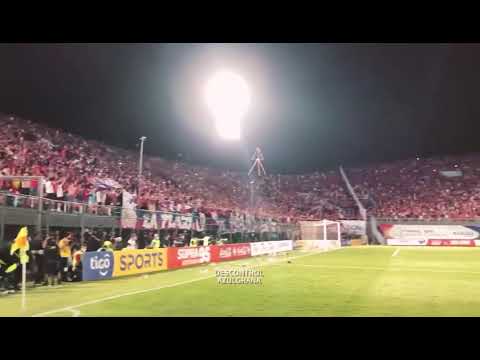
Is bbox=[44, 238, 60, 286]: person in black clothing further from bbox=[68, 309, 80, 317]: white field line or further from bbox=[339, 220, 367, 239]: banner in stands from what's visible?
bbox=[339, 220, 367, 239]: banner in stands

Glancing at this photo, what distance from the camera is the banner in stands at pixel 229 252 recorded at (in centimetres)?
2298

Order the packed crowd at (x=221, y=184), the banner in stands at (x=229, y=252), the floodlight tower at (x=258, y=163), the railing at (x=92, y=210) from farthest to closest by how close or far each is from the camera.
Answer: the floodlight tower at (x=258, y=163)
the banner in stands at (x=229, y=252)
the packed crowd at (x=221, y=184)
the railing at (x=92, y=210)

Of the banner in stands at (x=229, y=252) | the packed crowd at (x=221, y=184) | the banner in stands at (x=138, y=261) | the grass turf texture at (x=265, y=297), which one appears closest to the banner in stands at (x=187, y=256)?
the banner in stands at (x=138, y=261)

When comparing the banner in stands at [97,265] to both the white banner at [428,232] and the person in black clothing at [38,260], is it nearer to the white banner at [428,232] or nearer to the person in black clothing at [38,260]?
the person in black clothing at [38,260]

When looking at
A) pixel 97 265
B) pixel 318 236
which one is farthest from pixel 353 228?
pixel 97 265

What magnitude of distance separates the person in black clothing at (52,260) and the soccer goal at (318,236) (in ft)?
91.2

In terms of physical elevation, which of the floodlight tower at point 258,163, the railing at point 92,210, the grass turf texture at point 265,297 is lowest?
the grass turf texture at point 265,297

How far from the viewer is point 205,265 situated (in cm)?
2142

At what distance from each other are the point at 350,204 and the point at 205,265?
36.4 metres

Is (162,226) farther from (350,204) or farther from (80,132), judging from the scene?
(350,204)

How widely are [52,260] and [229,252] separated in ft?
40.8

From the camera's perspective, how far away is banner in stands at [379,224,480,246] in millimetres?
48094

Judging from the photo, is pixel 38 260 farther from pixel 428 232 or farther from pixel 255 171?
pixel 428 232
